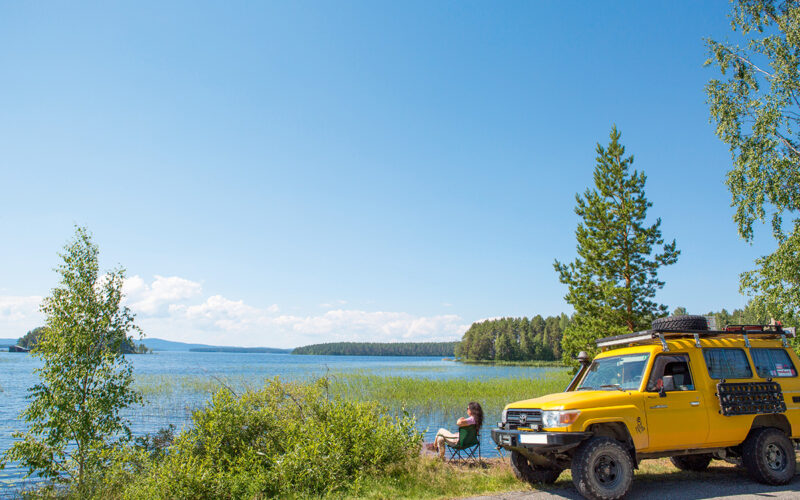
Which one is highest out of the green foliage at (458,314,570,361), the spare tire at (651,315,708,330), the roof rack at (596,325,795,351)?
the spare tire at (651,315,708,330)

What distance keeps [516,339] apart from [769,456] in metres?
116

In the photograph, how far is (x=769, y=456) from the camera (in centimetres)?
802

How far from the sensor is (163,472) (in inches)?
290

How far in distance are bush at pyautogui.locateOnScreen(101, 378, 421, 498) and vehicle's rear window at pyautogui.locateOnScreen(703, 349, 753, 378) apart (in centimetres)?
509

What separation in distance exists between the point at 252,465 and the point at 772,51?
60.4ft

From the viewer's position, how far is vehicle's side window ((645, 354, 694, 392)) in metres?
7.53

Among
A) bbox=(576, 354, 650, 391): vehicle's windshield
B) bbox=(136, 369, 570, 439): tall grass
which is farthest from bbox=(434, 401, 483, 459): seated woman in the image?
bbox=(136, 369, 570, 439): tall grass

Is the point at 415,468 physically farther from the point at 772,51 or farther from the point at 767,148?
the point at 772,51

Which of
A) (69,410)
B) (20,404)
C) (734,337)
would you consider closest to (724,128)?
(734,337)

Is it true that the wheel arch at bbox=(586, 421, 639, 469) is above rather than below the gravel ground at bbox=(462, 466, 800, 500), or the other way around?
above

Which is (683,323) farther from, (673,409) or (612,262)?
(612,262)

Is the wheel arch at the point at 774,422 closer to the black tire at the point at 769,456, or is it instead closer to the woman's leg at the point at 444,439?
the black tire at the point at 769,456

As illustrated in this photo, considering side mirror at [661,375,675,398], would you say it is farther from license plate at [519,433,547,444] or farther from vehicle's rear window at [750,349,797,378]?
vehicle's rear window at [750,349,797,378]

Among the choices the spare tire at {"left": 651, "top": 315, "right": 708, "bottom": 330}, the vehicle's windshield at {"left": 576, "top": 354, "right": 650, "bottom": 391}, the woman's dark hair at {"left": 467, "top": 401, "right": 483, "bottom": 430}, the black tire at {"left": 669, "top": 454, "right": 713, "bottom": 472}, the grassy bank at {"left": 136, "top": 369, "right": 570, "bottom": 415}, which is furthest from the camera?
the grassy bank at {"left": 136, "top": 369, "right": 570, "bottom": 415}
